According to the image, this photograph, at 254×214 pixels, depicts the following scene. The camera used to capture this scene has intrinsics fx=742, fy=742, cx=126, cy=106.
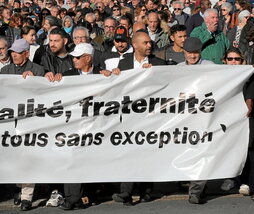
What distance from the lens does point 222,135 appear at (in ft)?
A: 25.3

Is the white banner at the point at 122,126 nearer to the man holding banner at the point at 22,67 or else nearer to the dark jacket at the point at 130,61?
the man holding banner at the point at 22,67

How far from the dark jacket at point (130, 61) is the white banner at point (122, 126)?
693 mm

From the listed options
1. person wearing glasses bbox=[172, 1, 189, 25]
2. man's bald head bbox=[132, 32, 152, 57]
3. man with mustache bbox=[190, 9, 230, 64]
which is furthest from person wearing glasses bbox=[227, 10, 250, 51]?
man's bald head bbox=[132, 32, 152, 57]

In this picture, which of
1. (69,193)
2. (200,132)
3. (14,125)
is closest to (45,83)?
(14,125)

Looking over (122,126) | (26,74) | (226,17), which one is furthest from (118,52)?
(226,17)

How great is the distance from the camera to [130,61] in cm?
838

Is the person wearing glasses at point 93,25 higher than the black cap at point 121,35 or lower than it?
lower

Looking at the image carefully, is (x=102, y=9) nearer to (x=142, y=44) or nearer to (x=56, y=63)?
(x=56, y=63)

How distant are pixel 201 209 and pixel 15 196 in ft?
6.49

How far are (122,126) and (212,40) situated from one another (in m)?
2.68

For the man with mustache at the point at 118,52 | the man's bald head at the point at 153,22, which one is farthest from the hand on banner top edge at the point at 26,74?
the man's bald head at the point at 153,22

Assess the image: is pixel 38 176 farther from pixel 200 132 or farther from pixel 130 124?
pixel 200 132

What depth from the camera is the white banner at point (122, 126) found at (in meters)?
7.56

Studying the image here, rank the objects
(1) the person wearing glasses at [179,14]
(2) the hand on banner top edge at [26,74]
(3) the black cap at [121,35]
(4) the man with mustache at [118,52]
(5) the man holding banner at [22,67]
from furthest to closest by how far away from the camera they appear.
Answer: (1) the person wearing glasses at [179,14], (3) the black cap at [121,35], (4) the man with mustache at [118,52], (5) the man holding banner at [22,67], (2) the hand on banner top edge at [26,74]
